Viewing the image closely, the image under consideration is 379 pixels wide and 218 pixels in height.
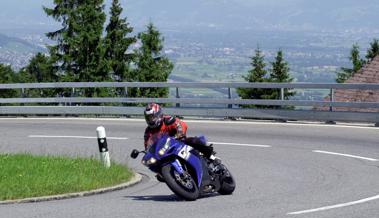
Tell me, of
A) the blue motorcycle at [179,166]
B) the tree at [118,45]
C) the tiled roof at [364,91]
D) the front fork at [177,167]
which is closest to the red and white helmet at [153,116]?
the blue motorcycle at [179,166]

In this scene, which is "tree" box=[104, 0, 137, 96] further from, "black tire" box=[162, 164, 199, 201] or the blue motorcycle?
"black tire" box=[162, 164, 199, 201]

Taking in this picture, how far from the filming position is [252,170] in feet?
52.3

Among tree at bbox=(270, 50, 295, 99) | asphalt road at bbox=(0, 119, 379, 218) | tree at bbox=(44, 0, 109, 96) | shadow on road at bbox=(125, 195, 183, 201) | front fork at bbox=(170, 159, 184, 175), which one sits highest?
tree at bbox=(44, 0, 109, 96)

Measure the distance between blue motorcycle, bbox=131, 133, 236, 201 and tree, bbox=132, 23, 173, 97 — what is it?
242 ft

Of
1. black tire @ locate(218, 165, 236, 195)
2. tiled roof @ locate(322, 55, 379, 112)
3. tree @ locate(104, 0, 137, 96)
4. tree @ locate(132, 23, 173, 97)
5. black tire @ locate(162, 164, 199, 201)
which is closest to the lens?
black tire @ locate(162, 164, 199, 201)

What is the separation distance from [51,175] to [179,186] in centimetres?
296

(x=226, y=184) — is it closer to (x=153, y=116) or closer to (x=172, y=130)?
(x=172, y=130)

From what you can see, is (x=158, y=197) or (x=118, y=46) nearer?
(x=158, y=197)

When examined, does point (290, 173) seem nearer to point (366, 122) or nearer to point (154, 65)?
point (366, 122)

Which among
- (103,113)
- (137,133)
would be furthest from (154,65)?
(137,133)

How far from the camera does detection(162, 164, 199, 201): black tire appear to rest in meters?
11.9

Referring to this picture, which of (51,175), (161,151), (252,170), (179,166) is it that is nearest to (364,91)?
(252,170)

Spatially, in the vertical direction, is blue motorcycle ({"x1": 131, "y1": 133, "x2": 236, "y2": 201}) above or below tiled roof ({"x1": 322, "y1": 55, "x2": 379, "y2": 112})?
below

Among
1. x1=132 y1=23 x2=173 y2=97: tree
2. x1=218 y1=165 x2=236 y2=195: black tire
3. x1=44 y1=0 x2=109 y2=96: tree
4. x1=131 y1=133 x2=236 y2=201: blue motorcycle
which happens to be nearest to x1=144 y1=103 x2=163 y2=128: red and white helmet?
x1=131 y1=133 x2=236 y2=201: blue motorcycle
